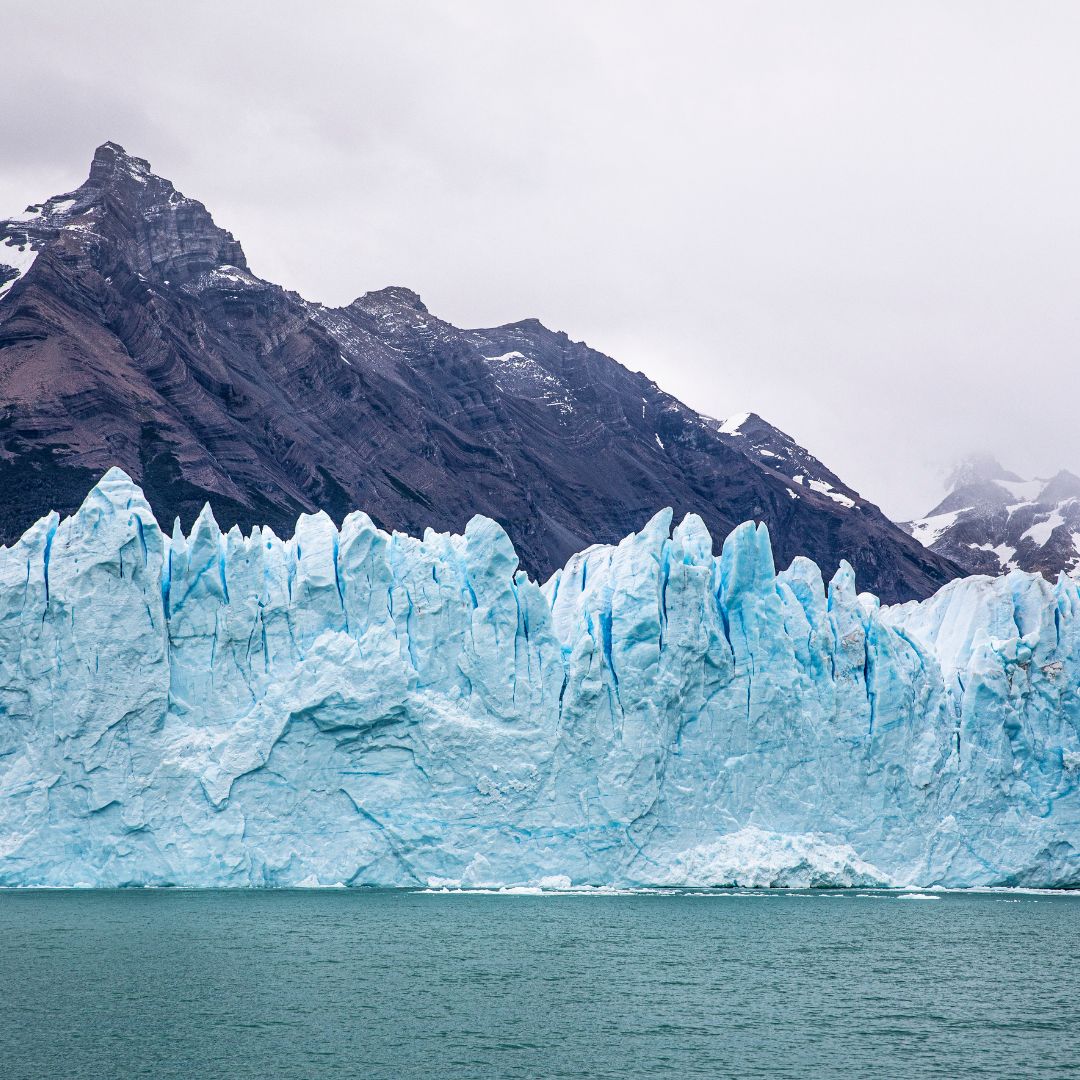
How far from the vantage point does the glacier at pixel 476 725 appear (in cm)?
3231

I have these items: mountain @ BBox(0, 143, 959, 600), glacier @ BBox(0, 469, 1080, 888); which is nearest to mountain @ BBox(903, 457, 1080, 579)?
mountain @ BBox(0, 143, 959, 600)

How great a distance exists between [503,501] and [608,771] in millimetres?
73801

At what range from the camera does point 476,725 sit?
33.4 meters

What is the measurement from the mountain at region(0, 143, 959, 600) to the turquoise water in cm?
4796

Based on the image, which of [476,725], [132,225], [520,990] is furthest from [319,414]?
[520,990]

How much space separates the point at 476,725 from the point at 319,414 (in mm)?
70803

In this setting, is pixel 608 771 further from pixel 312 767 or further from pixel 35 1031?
pixel 35 1031

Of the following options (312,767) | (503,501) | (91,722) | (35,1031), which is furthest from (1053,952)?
(503,501)

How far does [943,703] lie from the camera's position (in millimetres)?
37125

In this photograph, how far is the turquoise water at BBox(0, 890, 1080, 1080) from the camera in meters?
17.9

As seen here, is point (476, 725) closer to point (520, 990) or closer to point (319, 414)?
point (520, 990)

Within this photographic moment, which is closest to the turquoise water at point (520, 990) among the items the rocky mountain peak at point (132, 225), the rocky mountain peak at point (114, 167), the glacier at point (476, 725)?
the glacier at point (476, 725)

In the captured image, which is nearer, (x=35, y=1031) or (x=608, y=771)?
(x=35, y=1031)

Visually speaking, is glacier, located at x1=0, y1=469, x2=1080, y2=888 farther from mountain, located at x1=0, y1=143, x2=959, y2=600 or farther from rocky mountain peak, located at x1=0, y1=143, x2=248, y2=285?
rocky mountain peak, located at x1=0, y1=143, x2=248, y2=285
